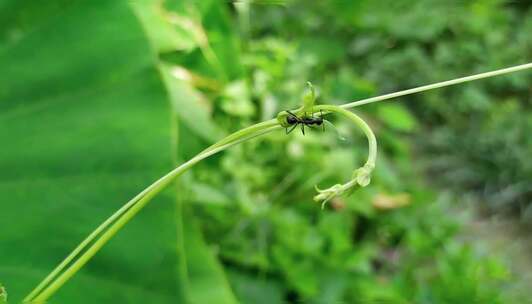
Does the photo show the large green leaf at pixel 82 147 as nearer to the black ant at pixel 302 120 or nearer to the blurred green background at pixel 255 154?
the blurred green background at pixel 255 154

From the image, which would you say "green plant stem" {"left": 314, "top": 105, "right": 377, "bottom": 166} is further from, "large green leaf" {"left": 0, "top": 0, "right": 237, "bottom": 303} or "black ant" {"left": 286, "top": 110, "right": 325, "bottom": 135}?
"large green leaf" {"left": 0, "top": 0, "right": 237, "bottom": 303}

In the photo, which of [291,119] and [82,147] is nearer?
[291,119]

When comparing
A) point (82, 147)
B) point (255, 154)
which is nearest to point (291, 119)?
point (82, 147)

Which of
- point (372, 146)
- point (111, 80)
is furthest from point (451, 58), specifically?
point (372, 146)

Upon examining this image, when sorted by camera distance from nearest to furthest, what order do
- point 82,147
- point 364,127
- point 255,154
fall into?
point 364,127, point 82,147, point 255,154

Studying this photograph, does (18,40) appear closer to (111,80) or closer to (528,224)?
(111,80)

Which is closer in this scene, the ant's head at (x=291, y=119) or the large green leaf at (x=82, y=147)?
the ant's head at (x=291, y=119)

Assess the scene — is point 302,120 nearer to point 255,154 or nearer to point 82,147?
point 82,147

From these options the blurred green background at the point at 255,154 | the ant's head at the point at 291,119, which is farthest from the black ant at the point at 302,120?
the blurred green background at the point at 255,154

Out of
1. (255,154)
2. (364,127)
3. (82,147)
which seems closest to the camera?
(364,127)
